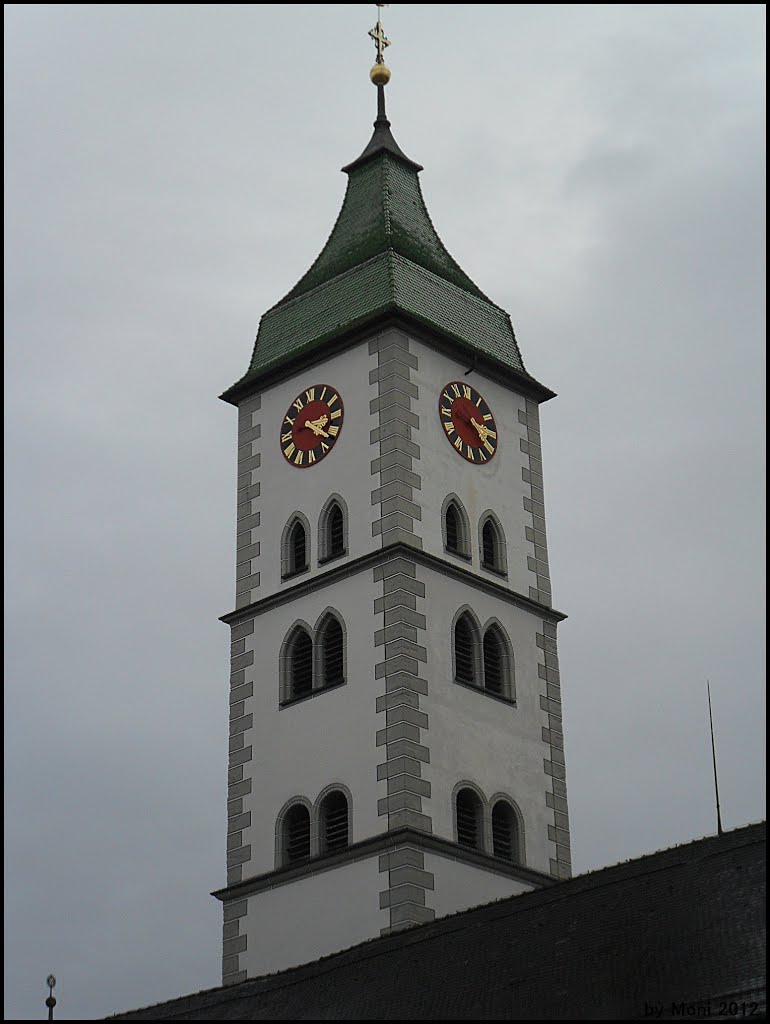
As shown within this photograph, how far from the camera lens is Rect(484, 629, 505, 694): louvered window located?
38188mm

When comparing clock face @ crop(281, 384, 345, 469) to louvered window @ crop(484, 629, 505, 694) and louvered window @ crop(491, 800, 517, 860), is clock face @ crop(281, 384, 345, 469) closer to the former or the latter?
louvered window @ crop(484, 629, 505, 694)

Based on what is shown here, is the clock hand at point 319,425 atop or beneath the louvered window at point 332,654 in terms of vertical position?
atop

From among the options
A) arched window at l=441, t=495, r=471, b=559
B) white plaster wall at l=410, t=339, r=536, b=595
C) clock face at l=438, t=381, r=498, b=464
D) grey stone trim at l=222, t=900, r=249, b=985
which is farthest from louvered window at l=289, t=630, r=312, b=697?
clock face at l=438, t=381, r=498, b=464

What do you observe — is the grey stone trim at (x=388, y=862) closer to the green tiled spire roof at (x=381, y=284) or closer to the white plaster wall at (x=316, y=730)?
the white plaster wall at (x=316, y=730)

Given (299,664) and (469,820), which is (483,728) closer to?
(469,820)

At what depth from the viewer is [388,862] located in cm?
3459

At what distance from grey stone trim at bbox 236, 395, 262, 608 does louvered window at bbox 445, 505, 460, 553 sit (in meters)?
3.88

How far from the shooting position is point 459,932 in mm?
28516

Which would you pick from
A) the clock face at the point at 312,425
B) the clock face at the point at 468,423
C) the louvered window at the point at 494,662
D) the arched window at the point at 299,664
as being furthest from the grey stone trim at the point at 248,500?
the louvered window at the point at 494,662

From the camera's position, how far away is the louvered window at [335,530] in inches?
1516

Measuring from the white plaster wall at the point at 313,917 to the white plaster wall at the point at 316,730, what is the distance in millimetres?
680

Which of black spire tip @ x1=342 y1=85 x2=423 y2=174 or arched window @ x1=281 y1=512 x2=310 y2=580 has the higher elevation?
black spire tip @ x1=342 y1=85 x2=423 y2=174

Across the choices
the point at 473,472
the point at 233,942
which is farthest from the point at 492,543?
the point at 233,942

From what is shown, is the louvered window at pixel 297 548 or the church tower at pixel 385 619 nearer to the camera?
the church tower at pixel 385 619
